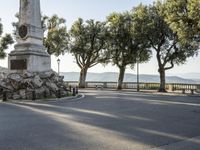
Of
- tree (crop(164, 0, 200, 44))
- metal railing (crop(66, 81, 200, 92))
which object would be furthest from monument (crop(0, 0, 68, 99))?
metal railing (crop(66, 81, 200, 92))

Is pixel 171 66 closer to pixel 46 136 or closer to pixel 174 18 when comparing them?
pixel 174 18

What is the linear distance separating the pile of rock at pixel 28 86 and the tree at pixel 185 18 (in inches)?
519

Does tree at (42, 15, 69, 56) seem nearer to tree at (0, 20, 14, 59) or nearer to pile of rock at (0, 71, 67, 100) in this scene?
tree at (0, 20, 14, 59)

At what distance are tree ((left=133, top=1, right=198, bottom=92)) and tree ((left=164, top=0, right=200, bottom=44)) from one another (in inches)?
252

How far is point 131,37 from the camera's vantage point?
1722 inches

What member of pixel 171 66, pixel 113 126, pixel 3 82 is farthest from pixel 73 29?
pixel 113 126

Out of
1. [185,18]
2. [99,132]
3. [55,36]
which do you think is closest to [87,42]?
[55,36]

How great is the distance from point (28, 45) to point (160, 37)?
1972 centimetres

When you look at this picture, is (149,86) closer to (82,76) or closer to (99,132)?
(82,76)

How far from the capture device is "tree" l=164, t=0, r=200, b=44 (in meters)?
28.6

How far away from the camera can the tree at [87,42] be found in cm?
4831

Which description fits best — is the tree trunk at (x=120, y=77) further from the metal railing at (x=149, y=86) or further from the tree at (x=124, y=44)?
the metal railing at (x=149, y=86)

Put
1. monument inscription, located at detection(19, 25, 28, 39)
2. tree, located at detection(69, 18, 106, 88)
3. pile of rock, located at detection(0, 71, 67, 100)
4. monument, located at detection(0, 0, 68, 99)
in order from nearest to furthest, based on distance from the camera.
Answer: pile of rock, located at detection(0, 71, 67, 100)
monument, located at detection(0, 0, 68, 99)
monument inscription, located at detection(19, 25, 28, 39)
tree, located at detection(69, 18, 106, 88)

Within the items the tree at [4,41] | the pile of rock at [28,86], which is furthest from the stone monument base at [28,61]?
the tree at [4,41]
